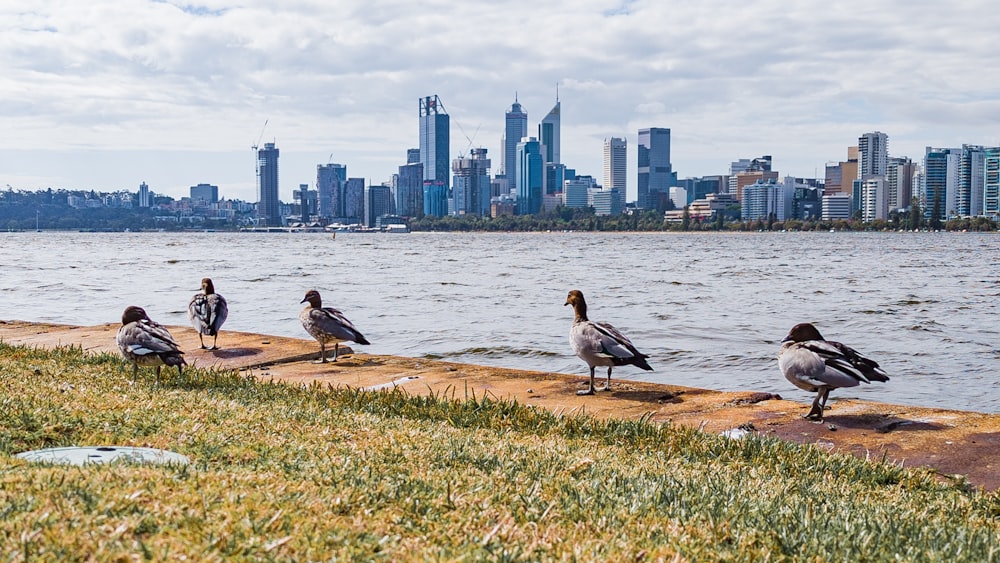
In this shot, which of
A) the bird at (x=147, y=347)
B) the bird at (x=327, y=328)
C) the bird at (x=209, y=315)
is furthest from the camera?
the bird at (x=209, y=315)

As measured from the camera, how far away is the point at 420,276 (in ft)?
143

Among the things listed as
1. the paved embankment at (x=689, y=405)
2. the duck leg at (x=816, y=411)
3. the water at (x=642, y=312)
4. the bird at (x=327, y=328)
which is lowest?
the water at (x=642, y=312)

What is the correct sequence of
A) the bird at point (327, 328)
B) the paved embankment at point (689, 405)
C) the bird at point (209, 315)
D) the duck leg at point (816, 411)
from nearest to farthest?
the paved embankment at point (689, 405) → the duck leg at point (816, 411) → the bird at point (327, 328) → the bird at point (209, 315)

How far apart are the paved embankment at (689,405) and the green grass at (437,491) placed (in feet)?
2.69

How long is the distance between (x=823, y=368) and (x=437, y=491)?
4.81 m

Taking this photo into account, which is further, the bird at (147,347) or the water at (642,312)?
the water at (642,312)

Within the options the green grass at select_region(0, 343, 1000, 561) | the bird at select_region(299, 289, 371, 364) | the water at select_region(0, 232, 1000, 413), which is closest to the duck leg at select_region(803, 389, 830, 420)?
the green grass at select_region(0, 343, 1000, 561)

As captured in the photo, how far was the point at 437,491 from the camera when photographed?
4.60 meters

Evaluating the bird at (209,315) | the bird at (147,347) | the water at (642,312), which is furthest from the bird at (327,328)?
the water at (642,312)

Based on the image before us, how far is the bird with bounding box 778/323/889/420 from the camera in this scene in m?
8.23

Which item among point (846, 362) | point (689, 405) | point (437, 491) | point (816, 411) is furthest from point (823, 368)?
point (437, 491)

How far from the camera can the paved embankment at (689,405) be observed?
7.24 m

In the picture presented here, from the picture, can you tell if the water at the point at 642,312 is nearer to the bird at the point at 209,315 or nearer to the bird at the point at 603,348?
the bird at the point at 603,348

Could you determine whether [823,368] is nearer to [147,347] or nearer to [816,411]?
[816,411]
